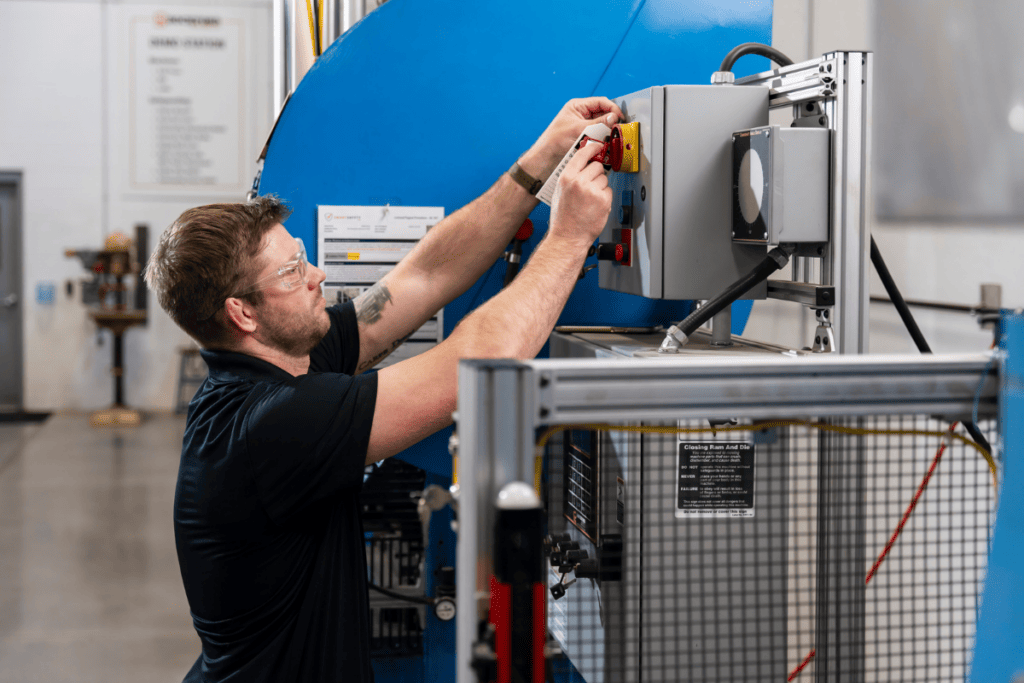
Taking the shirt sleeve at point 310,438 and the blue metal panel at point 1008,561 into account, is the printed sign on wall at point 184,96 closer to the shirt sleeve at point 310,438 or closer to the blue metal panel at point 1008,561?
the shirt sleeve at point 310,438

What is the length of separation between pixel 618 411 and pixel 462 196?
1.03m

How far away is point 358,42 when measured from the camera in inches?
67.4

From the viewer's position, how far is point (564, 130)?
5.16ft

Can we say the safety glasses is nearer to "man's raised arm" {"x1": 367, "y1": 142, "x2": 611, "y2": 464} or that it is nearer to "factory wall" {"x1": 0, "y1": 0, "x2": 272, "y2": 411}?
"man's raised arm" {"x1": 367, "y1": 142, "x2": 611, "y2": 464}

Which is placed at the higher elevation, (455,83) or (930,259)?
(455,83)

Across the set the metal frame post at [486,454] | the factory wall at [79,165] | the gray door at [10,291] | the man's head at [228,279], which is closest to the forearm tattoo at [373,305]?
the man's head at [228,279]

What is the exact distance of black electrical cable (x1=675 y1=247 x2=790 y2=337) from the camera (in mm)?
1351

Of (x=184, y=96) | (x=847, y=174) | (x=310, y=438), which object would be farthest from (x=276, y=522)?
(x=184, y=96)

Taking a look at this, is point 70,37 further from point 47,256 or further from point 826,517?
point 826,517

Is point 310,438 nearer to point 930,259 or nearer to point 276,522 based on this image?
point 276,522

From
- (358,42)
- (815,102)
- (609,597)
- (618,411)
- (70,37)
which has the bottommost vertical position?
(609,597)

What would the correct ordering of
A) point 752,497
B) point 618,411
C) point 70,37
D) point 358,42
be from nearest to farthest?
point 618,411 < point 752,497 < point 358,42 < point 70,37

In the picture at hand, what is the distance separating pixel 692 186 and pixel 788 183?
0.17 metres

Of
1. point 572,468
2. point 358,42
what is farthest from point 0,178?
point 572,468
